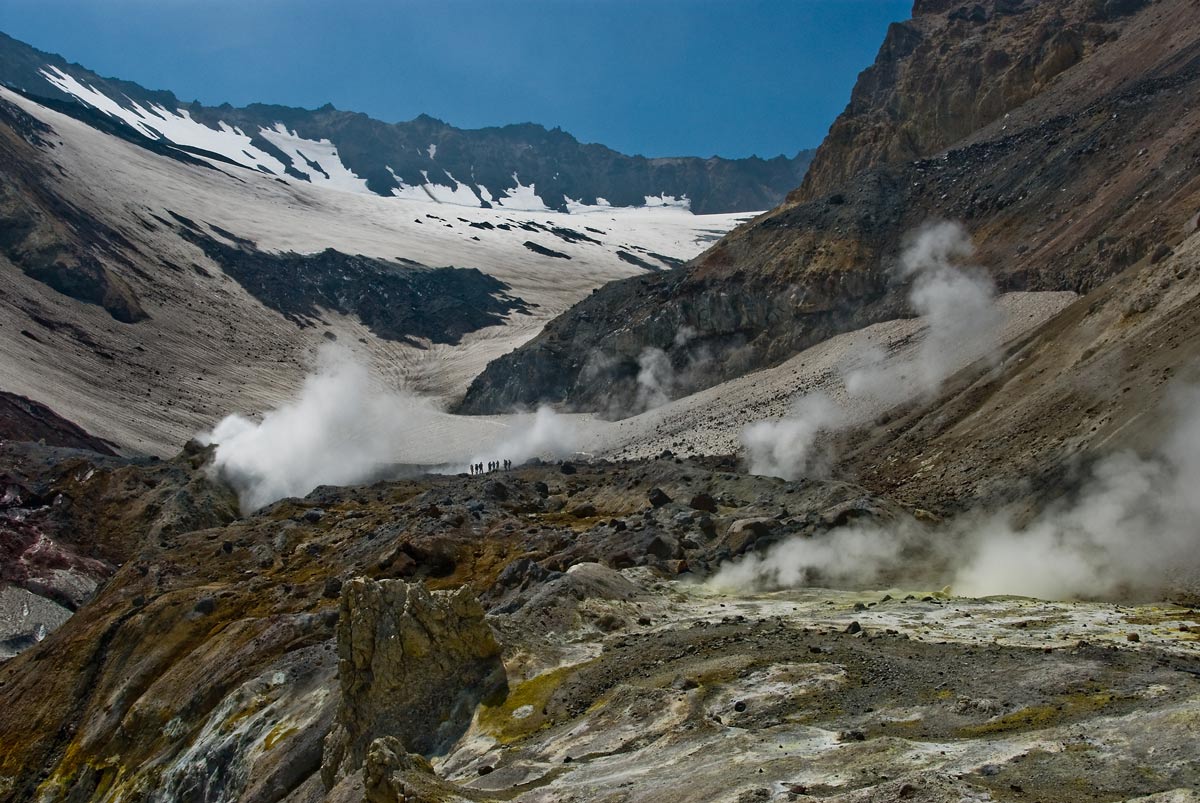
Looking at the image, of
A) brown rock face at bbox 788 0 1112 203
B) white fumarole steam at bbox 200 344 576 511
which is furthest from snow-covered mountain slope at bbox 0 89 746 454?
brown rock face at bbox 788 0 1112 203

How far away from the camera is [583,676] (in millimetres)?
25594

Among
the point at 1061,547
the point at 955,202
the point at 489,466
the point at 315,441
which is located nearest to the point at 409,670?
the point at 1061,547

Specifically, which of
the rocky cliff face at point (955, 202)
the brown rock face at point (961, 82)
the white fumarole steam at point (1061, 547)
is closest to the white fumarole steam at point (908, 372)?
the rocky cliff face at point (955, 202)

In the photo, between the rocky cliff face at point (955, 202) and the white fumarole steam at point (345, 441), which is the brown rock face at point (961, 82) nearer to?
the rocky cliff face at point (955, 202)

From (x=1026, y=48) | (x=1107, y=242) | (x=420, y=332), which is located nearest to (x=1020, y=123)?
(x=1026, y=48)

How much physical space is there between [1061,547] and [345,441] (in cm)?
9134

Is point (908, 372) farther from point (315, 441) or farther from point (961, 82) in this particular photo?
point (961, 82)

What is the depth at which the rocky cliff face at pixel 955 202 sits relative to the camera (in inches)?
2899

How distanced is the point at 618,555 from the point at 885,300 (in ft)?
188

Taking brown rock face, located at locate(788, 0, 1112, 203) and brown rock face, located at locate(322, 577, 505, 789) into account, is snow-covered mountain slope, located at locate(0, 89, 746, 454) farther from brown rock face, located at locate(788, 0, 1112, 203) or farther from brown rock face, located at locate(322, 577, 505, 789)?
brown rock face, located at locate(322, 577, 505, 789)

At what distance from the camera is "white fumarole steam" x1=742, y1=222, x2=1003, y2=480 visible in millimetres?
67688

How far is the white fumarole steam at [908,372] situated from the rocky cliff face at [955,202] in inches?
112

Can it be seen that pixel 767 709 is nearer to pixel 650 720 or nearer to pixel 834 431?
pixel 650 720

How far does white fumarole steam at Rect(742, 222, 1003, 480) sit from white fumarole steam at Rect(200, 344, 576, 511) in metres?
28.7
